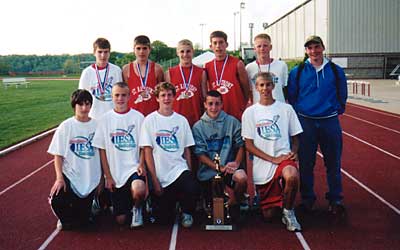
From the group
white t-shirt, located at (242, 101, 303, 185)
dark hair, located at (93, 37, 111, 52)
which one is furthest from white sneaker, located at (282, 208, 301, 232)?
dark hair, located at (93, 37, 111, 52)

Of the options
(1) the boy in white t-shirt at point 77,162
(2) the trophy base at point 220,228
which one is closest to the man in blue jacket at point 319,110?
(2) the trophy base at point 220,228

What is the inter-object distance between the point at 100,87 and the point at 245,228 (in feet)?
8.25

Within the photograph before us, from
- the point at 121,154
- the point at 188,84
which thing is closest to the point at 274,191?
the point at 188,84

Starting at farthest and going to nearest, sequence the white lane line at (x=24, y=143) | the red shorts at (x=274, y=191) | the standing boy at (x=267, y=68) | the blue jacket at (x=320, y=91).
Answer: the white lane line at (x=24, y=143) → the standing boy at (x=267, y=68) → the blue jacket at (x=320, y=91) → the red shorts at (x=274, y=191)

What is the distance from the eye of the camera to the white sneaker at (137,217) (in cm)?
498

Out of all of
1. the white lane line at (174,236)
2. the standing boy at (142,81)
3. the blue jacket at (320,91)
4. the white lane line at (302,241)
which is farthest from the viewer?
the standing boy at (142,81)

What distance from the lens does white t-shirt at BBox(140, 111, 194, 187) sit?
506 cm

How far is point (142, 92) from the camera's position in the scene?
5668 millimetres

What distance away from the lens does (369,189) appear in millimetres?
6418

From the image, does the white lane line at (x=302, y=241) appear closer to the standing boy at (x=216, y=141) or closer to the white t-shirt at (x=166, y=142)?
the standing boy at (x=216, y=141)

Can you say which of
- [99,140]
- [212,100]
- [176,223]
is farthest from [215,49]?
[176,223]

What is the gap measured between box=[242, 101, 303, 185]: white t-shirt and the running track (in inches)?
24.8

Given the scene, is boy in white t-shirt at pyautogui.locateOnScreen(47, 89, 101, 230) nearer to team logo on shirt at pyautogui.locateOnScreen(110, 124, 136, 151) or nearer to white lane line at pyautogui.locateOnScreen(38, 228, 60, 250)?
white lane line at pyautogui.locateOnScreen(38, 228, 60, 250)

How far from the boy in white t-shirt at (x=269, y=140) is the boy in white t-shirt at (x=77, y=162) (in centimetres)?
179
